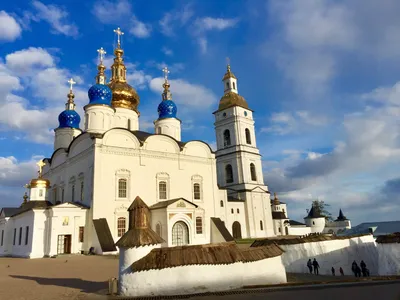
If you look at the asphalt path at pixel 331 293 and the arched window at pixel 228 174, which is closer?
the asphalt path at pixel 331 293

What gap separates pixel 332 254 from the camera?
14.7m

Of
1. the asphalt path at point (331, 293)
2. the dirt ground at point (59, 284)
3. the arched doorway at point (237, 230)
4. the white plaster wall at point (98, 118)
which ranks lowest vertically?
the asphalt path at point (331, 293)

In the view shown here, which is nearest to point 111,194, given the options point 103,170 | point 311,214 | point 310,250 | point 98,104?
point 103,170

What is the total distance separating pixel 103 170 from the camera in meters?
21.6

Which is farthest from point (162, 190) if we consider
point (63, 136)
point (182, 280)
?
point (182, 280)

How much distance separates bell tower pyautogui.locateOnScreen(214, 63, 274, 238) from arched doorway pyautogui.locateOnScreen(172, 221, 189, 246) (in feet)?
36.5

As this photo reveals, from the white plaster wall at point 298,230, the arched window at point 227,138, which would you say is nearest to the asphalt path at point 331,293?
the arched window at point 227,138

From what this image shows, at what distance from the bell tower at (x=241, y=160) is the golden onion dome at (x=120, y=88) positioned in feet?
34.4

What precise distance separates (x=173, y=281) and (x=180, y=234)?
14.2m

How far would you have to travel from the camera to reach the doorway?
19750mm

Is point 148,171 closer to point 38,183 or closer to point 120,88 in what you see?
point 38,183

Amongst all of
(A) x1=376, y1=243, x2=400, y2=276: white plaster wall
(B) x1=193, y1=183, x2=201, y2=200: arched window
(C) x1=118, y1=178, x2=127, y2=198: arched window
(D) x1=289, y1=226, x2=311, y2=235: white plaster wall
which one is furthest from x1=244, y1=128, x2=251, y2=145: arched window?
(A) x1=376, y1=243, x2=400, y2=276: white plaster wall

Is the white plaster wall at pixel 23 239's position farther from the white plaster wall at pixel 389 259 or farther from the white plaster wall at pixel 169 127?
the white plaster wall at pixel 389 259

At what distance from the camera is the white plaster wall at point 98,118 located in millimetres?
25594
